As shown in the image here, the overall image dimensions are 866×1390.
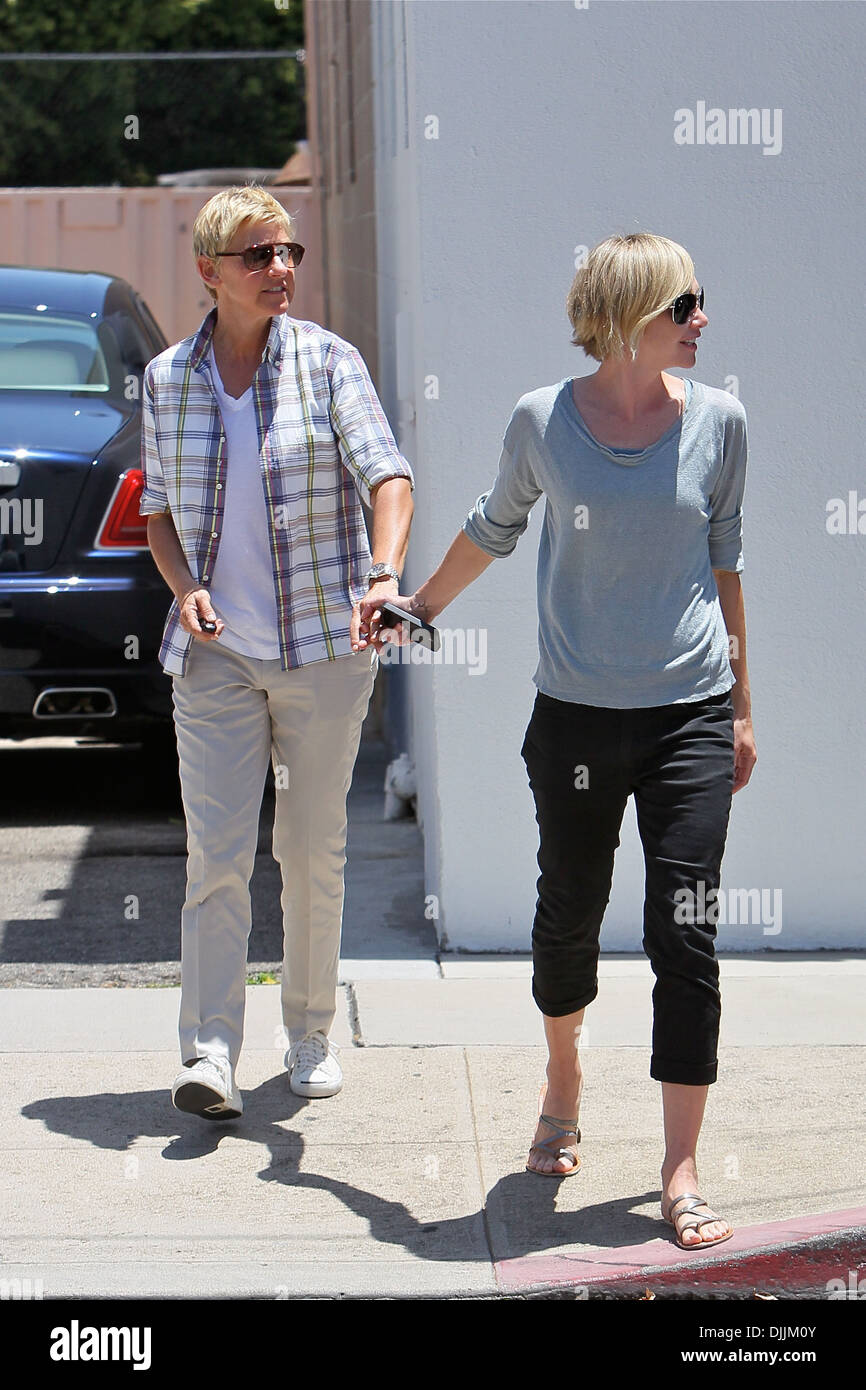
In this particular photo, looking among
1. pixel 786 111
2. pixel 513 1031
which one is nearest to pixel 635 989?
pixel 513 1031

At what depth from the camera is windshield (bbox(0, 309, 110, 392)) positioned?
21.7ft

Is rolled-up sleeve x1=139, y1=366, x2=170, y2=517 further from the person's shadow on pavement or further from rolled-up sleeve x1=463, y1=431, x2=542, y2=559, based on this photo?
the person's shadow on pavement

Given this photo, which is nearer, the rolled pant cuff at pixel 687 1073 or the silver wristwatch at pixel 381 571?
the rolled pant cuff at pixel 687 1073

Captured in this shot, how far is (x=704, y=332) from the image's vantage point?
5027mm

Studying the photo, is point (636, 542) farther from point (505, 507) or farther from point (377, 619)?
point (377, 619)

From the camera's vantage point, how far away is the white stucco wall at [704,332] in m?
4.95

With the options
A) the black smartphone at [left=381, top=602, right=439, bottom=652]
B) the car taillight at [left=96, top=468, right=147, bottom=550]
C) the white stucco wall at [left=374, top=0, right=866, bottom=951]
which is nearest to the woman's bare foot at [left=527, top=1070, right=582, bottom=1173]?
the black smartphone at [left=381, top=602, right=439, bottom=652]

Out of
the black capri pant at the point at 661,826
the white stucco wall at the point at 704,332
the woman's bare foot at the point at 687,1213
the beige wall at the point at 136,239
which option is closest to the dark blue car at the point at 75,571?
the white stucco wall at the point at 704,332

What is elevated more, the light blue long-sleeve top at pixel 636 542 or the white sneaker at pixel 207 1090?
the light blue long-sleeve top at pixel 636 542

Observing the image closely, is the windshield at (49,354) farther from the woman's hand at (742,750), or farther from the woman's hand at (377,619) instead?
the woman's hand at (742,750)

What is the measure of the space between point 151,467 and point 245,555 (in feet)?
1.00

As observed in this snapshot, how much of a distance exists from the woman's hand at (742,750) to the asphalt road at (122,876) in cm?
193

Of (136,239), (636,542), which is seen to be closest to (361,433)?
(636,542)
